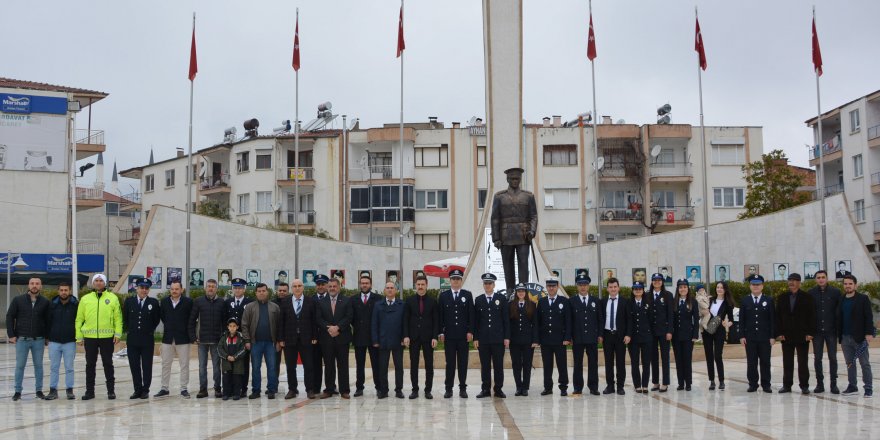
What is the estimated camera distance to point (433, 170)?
167 feet

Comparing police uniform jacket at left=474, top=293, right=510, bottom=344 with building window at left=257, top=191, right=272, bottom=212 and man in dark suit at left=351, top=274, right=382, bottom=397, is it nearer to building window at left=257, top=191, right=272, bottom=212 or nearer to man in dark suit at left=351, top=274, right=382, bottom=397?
man in dark suit at left=351, top=274, right=382, bottom=397

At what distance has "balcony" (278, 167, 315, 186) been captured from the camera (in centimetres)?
5144

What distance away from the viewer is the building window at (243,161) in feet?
174

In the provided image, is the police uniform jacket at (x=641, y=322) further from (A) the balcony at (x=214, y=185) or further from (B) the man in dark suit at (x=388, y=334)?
(A) the balcony at (x=214, y=185)

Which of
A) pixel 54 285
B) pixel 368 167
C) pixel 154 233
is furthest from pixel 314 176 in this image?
pixel 154 233

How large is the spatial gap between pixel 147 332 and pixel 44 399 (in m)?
1.69

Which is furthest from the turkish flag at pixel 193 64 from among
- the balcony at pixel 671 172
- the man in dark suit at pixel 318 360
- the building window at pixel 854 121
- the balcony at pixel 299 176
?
the building window at pixel 854 121

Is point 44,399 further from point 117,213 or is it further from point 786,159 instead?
point 117,213

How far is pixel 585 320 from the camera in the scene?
536 inches

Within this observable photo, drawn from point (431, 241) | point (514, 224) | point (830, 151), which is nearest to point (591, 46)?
point (514, 224)

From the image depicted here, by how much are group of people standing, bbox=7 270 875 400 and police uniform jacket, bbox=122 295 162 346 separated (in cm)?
2

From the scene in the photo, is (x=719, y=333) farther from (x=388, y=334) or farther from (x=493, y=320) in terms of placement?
(x=388, y=334)

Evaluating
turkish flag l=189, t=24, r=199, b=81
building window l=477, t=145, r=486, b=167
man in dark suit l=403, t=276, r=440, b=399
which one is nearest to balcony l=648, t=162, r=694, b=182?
building window l=477, t=145, r=486, b=167

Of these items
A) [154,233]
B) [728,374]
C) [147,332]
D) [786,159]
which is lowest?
[728,374]
